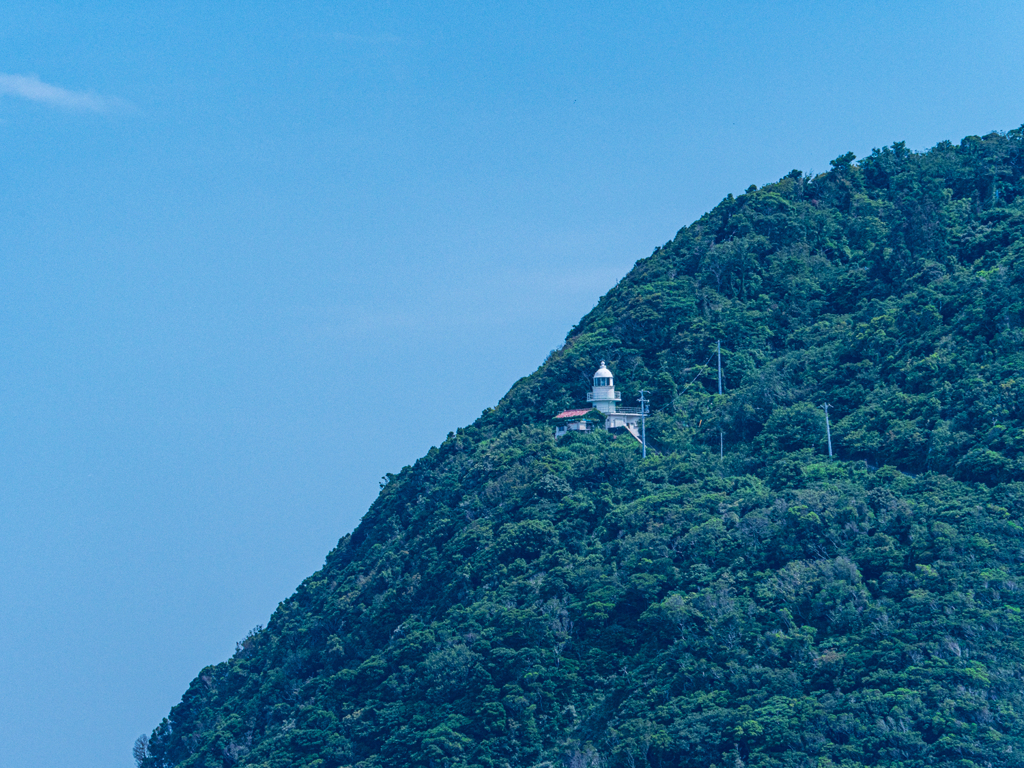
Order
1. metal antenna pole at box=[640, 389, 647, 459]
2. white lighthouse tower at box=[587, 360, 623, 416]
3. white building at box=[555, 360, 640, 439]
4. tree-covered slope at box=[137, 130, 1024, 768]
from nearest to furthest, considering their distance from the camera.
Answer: tree-covered slope at box=[137, 130, 1024, 768] < metal antenna pole at box=[640, 389, 647, 459] < white building at box=[555, 360, 640, 439] < white lighthouse tower at box=[587, 360, 623, 416]

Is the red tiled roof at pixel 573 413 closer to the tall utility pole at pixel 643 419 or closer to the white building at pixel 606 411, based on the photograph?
the white building at pixel 606 411

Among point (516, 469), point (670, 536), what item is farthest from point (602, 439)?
point (670, 536)

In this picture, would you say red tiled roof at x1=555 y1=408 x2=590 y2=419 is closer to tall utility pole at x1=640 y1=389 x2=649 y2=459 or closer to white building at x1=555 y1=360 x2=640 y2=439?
white building at x1=555 y1=360 x2=640 y2=439

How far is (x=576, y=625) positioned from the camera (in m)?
56.3

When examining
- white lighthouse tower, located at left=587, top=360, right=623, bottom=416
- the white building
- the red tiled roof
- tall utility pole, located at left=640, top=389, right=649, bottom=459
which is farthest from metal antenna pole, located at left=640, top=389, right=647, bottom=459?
the red tiled roof

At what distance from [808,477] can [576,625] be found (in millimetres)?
10516

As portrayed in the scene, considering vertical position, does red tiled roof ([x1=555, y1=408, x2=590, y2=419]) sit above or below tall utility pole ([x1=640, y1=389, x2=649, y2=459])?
above

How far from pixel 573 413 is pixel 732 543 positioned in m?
15.5

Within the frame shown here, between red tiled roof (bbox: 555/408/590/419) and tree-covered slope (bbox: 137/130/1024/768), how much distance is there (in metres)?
1.16

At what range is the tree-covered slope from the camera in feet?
160

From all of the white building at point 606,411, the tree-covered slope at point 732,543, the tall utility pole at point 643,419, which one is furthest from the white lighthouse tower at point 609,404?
the tree-covered slope at point 732,543

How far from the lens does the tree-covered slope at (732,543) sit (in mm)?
48875

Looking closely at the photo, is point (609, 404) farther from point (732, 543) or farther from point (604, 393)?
point (732, 543)

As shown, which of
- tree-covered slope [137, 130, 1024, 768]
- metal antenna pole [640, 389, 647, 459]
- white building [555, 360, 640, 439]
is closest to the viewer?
tree-covered slope [137, 130, 1024, 768]
